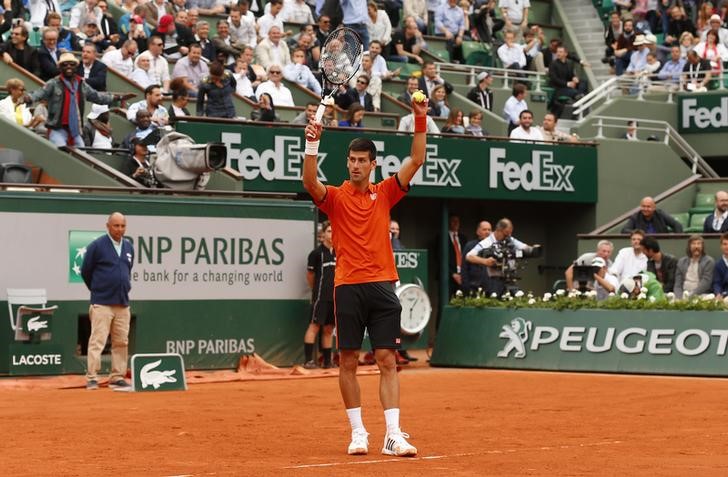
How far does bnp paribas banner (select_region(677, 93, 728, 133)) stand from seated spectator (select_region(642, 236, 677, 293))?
9478 mm

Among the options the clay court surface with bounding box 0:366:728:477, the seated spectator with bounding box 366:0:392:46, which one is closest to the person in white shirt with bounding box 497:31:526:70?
the seated spectator with bounding box 366:0:392:46

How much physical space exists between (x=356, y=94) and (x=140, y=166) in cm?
633

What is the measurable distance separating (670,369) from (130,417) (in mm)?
8093

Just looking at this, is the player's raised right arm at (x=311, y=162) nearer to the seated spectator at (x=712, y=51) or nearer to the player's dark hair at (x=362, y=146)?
the player's dark hair at (x=362, y=146)

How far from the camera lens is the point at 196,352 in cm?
1944

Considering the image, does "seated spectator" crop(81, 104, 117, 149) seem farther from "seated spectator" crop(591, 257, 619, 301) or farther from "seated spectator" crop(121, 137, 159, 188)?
"seated spectator" crop(591, 257, 619, 301)

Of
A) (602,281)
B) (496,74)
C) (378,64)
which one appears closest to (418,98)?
(602,281)

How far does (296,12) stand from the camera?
2844cm

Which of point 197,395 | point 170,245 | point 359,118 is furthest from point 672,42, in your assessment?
point 197,395

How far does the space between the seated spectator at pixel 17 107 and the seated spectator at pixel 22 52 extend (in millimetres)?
1706

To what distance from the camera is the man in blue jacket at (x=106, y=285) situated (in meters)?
17.1

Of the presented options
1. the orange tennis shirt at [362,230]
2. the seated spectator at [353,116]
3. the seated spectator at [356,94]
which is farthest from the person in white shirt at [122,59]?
the orange tennis shirt at [362,230]

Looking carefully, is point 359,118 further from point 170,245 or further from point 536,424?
point 536,424

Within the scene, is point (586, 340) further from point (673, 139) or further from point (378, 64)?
point (673, 139)
